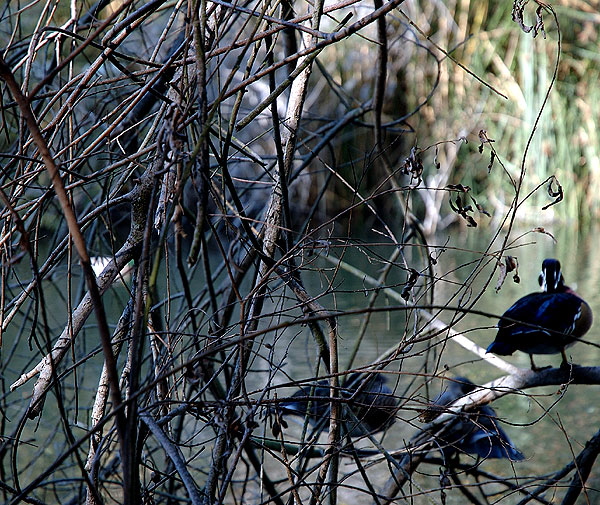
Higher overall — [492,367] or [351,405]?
[492,367]

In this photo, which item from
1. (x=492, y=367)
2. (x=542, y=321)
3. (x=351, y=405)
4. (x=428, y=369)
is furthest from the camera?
(x=492, y=367)

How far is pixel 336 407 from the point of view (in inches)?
35.6

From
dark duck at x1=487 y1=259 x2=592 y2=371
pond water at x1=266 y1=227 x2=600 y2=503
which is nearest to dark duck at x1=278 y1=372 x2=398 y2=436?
pond water at x1=266 y1=227 x2=600 y2=503

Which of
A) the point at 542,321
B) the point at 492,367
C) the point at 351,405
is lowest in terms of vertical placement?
the point at 351,405

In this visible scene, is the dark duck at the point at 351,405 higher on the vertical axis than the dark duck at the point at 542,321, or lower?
lower

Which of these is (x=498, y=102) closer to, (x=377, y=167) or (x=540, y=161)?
(x=540, y=161)

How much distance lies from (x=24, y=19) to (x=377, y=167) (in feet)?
7.24

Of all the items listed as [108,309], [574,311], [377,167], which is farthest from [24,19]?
[574,311]

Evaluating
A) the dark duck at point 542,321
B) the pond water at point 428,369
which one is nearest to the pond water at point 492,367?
the pond water at point 428,369

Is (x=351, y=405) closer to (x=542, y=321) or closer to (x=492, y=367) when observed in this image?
(x=542, y=321)

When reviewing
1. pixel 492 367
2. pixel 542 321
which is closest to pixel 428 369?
pixel 542 321

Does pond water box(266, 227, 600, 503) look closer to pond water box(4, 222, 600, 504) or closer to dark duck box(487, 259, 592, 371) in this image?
pond water box(4, 222, 600, 504)

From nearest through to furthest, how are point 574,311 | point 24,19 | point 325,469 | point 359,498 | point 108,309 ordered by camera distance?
point 325,469 < point 574,311 < point 359,498 < point 108,309 < point 24,19

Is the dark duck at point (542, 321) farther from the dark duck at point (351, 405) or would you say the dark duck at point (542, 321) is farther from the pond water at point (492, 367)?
the dark duck at point (351, 405)
